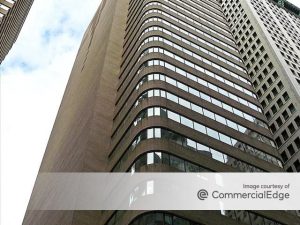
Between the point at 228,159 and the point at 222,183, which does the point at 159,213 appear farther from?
the point at 228,159

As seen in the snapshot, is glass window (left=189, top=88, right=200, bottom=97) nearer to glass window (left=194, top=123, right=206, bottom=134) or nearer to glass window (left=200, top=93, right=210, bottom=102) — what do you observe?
glass window (left=200, top=93, right=210, bottom=102)

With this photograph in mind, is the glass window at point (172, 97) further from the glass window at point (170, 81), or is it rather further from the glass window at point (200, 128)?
the glass window at point (200, 128)

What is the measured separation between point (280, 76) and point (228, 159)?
30.6m

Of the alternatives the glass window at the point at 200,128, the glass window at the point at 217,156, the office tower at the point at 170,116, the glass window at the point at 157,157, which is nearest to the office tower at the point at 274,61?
the office tower at the point at 170,116

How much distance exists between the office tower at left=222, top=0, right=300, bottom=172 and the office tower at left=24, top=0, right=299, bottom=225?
765cm

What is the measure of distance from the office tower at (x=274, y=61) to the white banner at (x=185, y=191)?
16.0 metres

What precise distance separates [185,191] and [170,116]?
10.1m

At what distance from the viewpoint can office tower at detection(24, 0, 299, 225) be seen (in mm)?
38062

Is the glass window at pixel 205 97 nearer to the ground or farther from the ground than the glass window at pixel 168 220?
farther from the ground

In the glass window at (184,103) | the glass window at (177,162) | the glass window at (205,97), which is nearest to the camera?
the glass window at (177,162)

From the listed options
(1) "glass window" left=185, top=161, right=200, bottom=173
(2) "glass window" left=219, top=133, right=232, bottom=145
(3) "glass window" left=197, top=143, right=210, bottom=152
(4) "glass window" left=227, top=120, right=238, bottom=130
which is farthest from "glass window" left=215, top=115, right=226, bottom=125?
(1) "glass window" left=185, top=161, right=200, bottom=173

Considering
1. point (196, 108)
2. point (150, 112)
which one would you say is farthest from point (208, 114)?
point (150, 112)

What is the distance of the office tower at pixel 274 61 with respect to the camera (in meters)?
60.4

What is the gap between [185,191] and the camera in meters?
34.5
